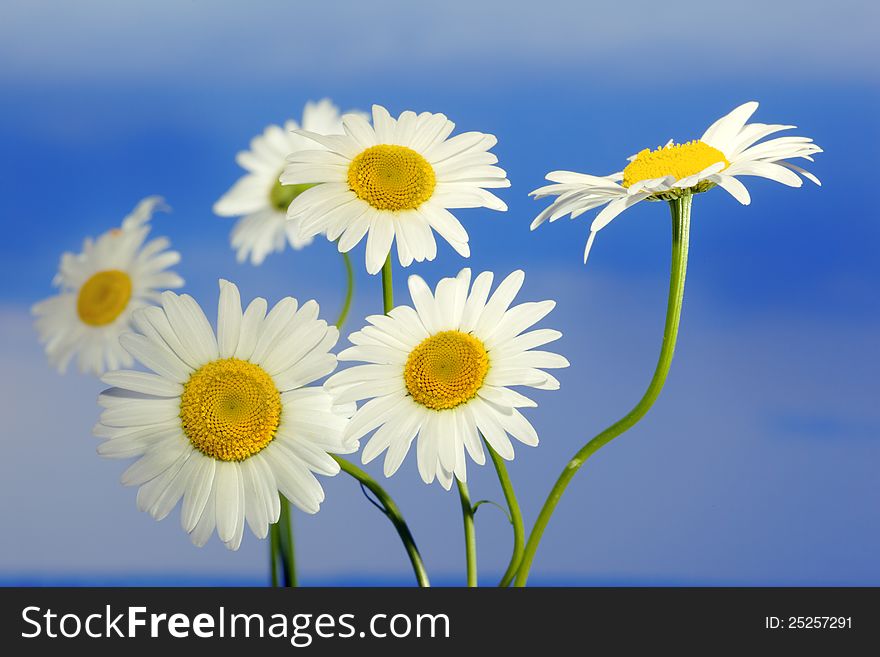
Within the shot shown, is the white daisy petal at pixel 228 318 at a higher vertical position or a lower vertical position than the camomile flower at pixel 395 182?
lower

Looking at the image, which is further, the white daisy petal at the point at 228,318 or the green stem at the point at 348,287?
the green stem at the point at 348,287

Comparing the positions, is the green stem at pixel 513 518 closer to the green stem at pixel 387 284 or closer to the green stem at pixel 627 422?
the green stem at pixel 627 422

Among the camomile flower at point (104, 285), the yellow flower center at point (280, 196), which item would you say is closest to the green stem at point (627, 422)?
the camomile flower at point (104, 285)

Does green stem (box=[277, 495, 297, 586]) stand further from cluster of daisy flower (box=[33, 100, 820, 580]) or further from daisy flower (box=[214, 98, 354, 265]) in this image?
daisy flower (box=[214, 98, 354, 265])

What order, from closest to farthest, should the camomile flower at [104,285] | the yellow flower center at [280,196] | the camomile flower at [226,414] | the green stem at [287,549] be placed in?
the camomile flower at [226,414], the green stem at [287,549], the camomile flower at [104,285], the yellow flower center at [280,196]

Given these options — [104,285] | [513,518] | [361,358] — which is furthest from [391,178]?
[104,285]

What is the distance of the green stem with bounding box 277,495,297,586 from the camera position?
0.75 m

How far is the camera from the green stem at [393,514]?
2.08 feet

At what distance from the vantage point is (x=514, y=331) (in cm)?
64

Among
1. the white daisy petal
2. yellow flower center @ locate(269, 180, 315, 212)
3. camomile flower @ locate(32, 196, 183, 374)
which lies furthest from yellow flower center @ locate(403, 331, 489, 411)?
yellow flower center @ locate(269, 180, 315, 212)

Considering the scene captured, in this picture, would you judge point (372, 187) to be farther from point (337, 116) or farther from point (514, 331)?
point (337, 116)
